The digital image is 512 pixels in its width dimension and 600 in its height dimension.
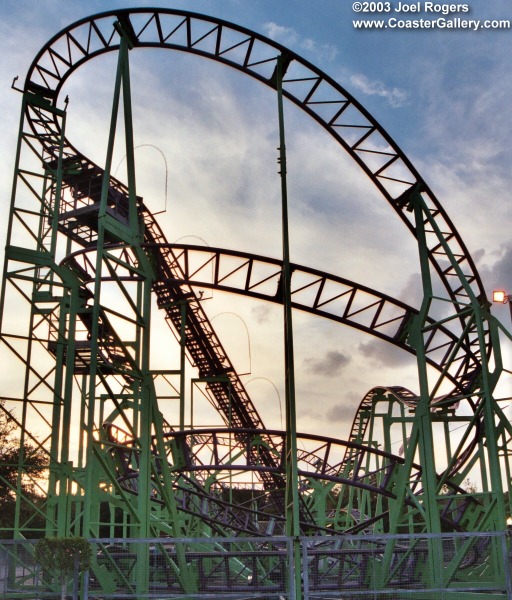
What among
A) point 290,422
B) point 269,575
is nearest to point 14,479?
point 269,575

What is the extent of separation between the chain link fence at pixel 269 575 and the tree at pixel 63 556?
0.22 feet

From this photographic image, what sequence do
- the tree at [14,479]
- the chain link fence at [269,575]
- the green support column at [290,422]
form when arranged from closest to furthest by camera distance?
the chain link fence at [269,575] → the green support column at [290,422] → the tree at [14,479]

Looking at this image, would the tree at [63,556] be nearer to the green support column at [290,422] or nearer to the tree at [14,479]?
the green support column at [290,422]

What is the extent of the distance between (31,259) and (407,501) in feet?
42.4

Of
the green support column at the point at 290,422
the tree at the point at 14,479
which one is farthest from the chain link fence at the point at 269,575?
the tree at the point at 14,479

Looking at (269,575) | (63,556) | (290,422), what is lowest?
(269,575)

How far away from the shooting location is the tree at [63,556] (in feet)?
35.7

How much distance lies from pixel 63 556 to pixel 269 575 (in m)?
5.35

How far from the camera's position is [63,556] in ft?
35.7

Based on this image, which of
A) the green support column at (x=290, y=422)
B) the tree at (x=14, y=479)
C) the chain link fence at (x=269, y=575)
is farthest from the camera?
the tree at (x=14, y=479)

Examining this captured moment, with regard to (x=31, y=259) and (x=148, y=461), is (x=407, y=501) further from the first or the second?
(x=31, y=259)

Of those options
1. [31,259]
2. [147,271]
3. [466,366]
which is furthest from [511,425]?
[31,259]

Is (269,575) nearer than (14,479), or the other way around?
(269,575)

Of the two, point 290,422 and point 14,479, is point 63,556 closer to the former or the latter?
point 290,422
